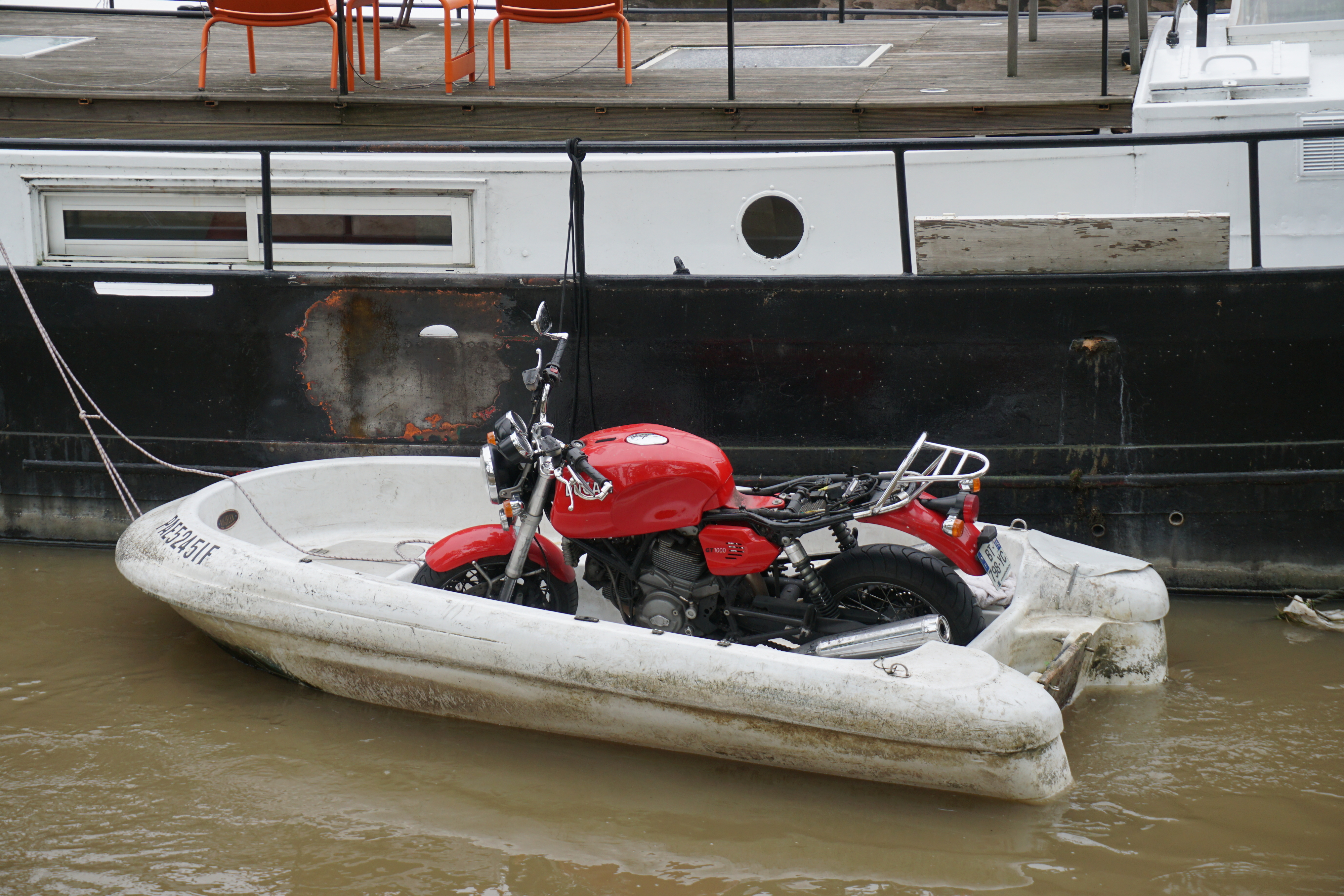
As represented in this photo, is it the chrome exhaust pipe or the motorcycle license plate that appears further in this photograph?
the motorcycle license plate

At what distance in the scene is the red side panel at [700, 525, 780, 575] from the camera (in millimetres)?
4105

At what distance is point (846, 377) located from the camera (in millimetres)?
5453

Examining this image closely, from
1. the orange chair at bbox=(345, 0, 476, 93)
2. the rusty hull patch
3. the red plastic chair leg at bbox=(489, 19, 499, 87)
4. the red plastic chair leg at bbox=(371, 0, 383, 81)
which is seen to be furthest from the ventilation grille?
the red plastic chair leg at bbox=(371, 0, 383, 81)

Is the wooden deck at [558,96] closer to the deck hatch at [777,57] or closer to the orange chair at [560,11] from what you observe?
the deck hatch at [777,57]

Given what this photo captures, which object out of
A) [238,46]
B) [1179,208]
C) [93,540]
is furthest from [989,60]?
[93,540]

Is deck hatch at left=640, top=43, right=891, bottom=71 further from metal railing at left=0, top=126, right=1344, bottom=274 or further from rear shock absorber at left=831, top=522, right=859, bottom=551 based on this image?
rear shock absorber at left=831, top=522, right=859, bottom=551

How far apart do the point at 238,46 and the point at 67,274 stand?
12.0 ft

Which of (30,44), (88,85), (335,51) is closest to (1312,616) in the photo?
(335,51)

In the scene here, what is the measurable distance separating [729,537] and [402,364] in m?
2.31

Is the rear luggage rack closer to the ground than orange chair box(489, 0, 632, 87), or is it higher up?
closer to the ground

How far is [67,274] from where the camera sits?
5.80 m

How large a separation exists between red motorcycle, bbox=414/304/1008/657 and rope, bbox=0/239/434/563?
3.61 ft

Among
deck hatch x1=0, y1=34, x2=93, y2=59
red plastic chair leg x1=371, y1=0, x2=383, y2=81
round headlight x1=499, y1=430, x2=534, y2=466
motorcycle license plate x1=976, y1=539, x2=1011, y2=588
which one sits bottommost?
motorcycle license plate x1=976, y1=539, x2=1011, y2=588

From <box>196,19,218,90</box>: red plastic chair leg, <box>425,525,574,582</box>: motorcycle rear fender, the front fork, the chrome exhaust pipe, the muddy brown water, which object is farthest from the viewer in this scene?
<box>196,19,218,90</box>: red plastic chair leg
